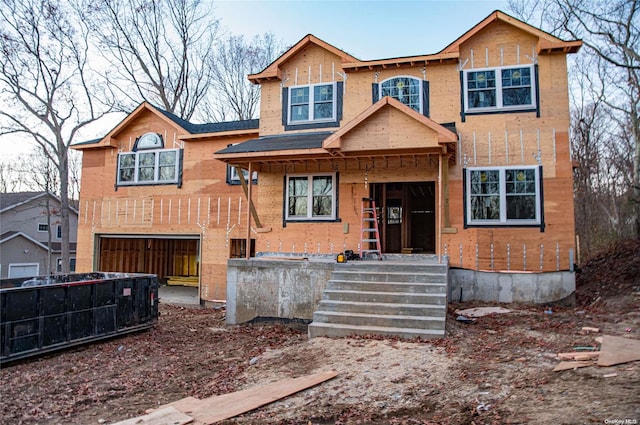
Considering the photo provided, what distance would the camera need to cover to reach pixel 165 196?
16234 mm

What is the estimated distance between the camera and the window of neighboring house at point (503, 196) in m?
11.6

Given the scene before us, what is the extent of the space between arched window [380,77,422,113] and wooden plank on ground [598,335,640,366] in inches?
315

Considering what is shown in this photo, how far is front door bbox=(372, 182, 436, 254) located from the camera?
14.4 meters

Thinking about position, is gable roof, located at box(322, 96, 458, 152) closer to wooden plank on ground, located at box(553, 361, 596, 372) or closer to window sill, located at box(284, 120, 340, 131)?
window sill, located at box(284, 120, 340, 131)

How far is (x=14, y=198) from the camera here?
104 ft

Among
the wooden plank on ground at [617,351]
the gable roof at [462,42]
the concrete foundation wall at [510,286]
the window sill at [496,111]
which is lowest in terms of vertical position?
the wooden plank on ground at [617,351]

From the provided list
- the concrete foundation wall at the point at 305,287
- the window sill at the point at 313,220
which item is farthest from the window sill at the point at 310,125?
the concrete foundation wall at the point at 305,287

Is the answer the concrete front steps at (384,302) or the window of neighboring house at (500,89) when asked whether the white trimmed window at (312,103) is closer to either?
the window of neighboring house at (500,89)

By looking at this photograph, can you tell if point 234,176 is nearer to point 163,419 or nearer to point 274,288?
point 274,288

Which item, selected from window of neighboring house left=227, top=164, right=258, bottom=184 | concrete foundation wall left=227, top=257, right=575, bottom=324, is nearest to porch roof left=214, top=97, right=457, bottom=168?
concrete foundation wall left=227, top=257, right=575, bottom=324

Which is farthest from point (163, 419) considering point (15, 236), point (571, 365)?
point (15, 236)

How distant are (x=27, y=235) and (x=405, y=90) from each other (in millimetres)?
29935

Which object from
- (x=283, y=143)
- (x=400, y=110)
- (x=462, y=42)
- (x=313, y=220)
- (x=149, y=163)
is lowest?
(x=313, y=220)

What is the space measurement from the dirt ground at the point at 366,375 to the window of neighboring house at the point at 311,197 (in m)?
4.15
